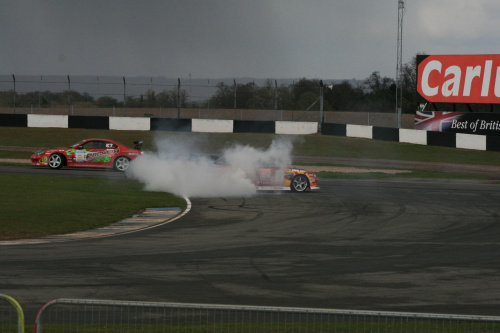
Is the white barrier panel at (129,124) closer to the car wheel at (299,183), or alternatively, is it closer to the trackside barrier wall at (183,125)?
the trackside barrier wall at (183,125)

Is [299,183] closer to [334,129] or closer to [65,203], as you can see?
[65,203]

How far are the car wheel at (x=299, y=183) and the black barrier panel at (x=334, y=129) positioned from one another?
80.6 feet

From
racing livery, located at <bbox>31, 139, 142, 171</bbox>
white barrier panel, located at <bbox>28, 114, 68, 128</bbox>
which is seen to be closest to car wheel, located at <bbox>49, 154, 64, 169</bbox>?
racing livery, located at <bbox>31, 139, 142, 171</bbox>

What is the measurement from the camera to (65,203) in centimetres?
2034

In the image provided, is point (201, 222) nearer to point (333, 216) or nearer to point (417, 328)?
point (333, 216)

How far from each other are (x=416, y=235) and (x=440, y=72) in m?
32.1

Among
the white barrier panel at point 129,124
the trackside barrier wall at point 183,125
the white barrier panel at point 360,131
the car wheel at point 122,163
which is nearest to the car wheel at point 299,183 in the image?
the car wheel at point 122,163

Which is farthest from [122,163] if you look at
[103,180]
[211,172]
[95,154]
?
[211,172]

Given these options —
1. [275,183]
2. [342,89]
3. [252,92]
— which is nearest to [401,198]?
[275,183]

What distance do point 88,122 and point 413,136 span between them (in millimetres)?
22517

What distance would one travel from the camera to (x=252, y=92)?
191 feet

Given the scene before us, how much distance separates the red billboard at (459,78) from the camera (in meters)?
43.9

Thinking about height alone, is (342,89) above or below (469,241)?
above

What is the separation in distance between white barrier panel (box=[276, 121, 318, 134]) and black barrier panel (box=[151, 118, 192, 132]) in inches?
254
